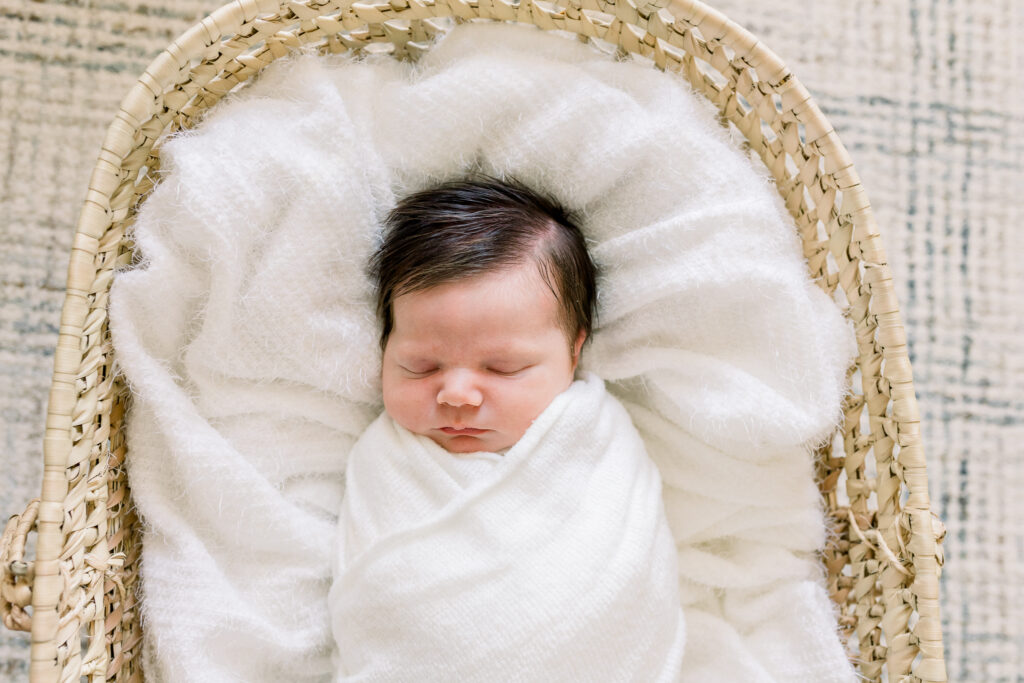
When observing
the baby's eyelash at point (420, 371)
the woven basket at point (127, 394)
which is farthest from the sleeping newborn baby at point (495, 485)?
the woven basket at point (127, 394)

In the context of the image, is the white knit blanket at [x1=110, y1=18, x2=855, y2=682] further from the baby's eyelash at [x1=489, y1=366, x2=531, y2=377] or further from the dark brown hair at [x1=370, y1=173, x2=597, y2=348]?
the baby's eyelash at [x1=489, y1=366, x2=531, y2=377]

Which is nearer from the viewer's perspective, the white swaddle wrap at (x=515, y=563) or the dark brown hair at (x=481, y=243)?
the white swaddle wrap at (x=515, y=563)

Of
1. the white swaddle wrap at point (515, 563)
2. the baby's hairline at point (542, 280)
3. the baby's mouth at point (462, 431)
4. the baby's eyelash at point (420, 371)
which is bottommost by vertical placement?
the white swaddle wrap at point (515, 563)

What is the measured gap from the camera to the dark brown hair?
38.7 inches

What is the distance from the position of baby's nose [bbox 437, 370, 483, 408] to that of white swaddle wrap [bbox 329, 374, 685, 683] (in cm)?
7

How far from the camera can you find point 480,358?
0.97 m

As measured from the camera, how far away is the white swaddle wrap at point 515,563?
2.86 feet

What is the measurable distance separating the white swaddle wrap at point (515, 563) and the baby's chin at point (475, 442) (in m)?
0.02

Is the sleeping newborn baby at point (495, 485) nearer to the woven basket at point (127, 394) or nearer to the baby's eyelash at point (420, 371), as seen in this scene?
the baby's eyelash at point (420, 371)

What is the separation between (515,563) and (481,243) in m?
0.35

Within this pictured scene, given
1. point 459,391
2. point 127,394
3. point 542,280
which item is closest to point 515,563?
point 459,391

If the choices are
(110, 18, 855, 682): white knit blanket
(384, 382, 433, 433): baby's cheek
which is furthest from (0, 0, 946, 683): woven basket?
(384, 382, 433, 433): baby's cheek

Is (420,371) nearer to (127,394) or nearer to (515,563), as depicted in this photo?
(515,563)

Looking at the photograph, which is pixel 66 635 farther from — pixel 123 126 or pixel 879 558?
pixel 879 558
